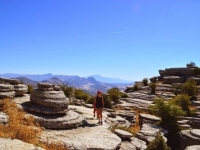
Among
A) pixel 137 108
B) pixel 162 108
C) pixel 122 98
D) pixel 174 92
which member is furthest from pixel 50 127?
pixel 174 92

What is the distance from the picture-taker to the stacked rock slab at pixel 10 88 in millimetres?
15062

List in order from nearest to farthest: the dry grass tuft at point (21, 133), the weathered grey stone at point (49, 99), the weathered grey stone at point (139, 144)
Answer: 1. the dry grass tuft at point (21, 133)
2. the weathered grey stone at point (139, 144)
3. the weathered grey stone at point (49, 99)

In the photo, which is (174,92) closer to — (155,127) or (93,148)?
(155,127)

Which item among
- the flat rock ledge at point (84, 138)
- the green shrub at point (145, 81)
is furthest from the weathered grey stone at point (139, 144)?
the green shrub at point (145, 81)

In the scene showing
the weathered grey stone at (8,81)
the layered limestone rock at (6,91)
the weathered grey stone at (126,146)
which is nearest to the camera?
the weathered grey stone at (126,146)

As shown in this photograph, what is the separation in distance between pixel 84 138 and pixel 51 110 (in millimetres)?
2919

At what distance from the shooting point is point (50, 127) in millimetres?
13047

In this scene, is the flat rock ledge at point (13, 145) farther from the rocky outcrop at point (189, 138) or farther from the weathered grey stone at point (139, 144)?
the rocky outcrop at point (189, 138)

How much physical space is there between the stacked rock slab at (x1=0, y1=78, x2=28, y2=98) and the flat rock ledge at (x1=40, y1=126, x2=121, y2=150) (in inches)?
175

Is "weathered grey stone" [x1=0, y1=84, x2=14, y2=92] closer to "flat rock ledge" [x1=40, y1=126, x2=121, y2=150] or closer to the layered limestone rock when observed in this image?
the layered limestone rock

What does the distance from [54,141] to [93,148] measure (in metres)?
1.80

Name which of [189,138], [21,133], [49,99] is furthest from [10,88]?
[189,138]

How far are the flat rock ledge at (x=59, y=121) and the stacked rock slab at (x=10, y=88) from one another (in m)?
2.76

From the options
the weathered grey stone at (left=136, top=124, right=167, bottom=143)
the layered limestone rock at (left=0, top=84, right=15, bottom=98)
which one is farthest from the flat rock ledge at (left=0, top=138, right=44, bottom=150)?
the weathered grey stone at (left=136, top=124, right=167, bottom=143)
